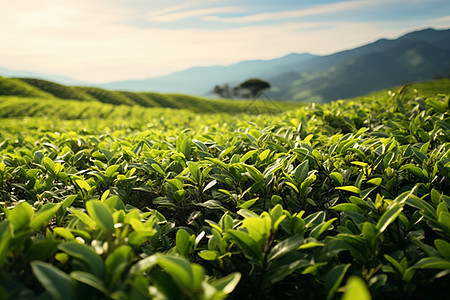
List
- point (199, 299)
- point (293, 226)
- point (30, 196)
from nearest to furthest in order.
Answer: point (199, 299), point (293, 226), point (30, 196)

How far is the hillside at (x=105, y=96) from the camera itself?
31.5 meters

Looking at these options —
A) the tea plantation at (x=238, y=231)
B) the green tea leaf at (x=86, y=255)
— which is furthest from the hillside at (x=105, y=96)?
the green tea leaf at (x=86, y=255)

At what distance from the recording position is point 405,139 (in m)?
2.49

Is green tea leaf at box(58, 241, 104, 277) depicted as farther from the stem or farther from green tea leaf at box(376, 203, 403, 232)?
green tea leaf at box(376, 203, 403, 232)

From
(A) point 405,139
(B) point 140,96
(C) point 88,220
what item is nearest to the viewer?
(C) point 88,220

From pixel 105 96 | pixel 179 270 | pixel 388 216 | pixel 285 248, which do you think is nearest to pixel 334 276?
→ pixel 285 248

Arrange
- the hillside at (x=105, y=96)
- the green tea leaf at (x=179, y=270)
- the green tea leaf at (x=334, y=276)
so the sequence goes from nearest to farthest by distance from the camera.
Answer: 1. the green tea leaf at (x=179, y=270)
2. the green tea leaf at (x=334, y=276)
3. the hillside at (x=105, y=96)

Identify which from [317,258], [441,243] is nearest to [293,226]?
[317,258]

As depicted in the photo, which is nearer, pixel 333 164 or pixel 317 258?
pixel 317 258

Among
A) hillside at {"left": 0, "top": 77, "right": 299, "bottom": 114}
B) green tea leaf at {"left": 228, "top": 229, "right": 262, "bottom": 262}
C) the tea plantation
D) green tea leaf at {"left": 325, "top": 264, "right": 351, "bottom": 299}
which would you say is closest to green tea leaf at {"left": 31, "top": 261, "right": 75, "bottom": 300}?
the tea plantation

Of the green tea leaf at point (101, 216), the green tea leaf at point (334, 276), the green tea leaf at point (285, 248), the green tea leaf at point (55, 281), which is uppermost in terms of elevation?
the green tea leaf at point (101, 216)

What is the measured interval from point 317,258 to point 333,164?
89cm

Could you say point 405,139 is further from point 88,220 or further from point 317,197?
point 88,220

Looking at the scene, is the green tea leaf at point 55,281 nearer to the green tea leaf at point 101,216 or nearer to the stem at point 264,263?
the green tea leaf at point 101,216
